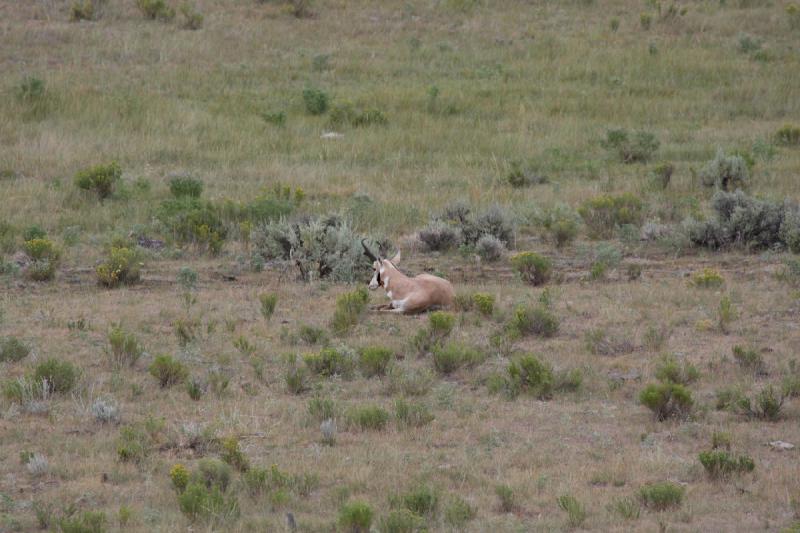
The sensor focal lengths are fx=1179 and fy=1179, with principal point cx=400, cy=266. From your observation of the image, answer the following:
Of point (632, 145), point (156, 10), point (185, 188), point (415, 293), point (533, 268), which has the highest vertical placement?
point (156, 10)

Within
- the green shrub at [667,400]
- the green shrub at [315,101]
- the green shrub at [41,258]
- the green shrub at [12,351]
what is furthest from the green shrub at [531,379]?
the green shrub at [315,101]

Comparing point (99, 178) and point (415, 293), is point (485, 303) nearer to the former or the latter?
point (415, 293)

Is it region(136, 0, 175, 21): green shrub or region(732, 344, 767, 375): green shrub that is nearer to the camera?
region(732, 344, 767, 375): green shrub

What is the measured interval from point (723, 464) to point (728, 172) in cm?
1067

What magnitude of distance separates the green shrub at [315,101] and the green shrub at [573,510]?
1541 centimetres

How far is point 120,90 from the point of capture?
2227 centimetres

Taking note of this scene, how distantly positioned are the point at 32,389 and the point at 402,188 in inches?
374

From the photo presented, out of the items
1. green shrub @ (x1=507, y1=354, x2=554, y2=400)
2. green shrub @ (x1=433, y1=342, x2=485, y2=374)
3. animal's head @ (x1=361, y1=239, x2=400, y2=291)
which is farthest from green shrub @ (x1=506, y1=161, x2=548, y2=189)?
green shrub @ (x1=507, y1=354, x2=554, y2=400)

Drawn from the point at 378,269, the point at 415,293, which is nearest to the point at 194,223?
the point at 378,269

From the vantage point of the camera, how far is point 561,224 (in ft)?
49.6

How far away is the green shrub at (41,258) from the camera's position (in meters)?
13.3

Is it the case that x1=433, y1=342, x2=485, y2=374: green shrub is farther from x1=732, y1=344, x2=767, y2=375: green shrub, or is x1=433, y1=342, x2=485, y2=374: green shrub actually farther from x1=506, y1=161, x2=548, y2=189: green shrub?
x1=506, y1=161, x2=548, y2=189: green shrub

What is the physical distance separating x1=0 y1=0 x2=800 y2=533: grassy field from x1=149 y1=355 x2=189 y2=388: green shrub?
5 cm

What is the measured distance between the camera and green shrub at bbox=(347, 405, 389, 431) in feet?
28.8
